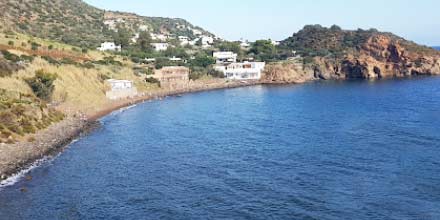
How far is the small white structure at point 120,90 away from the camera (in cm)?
9647

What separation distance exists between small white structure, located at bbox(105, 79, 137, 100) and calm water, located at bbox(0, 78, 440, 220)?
1589 centimetres

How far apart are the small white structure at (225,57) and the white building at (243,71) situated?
1066cm

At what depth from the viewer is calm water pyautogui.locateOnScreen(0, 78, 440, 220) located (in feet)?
119

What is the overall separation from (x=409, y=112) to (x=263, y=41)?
97246 mm

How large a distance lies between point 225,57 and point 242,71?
19.8 metres

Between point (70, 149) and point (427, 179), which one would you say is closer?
point (427, 179)

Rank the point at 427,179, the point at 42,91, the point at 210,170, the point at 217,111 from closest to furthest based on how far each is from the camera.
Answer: the point at 427,179 < the point at 210,170 < the point at 42,91 < the point at 217,111

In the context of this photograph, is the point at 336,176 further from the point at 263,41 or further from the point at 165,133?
the point at 263,41

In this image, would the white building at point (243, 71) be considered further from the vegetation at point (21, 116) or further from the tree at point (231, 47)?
the vegetation at point (21, 116)

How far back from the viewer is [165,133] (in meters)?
65.9

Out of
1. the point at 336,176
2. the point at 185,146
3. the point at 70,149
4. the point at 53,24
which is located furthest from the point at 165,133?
the point at 53,24

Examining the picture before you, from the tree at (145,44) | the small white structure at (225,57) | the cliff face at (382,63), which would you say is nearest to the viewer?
the cliff face at (382,63)

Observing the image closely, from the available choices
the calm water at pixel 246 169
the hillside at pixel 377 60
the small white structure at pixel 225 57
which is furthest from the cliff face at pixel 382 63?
the calm water at pixel 246 169

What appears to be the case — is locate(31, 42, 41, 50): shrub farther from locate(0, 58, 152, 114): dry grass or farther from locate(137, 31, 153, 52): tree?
locate(137, 31, 153, 52): tree
